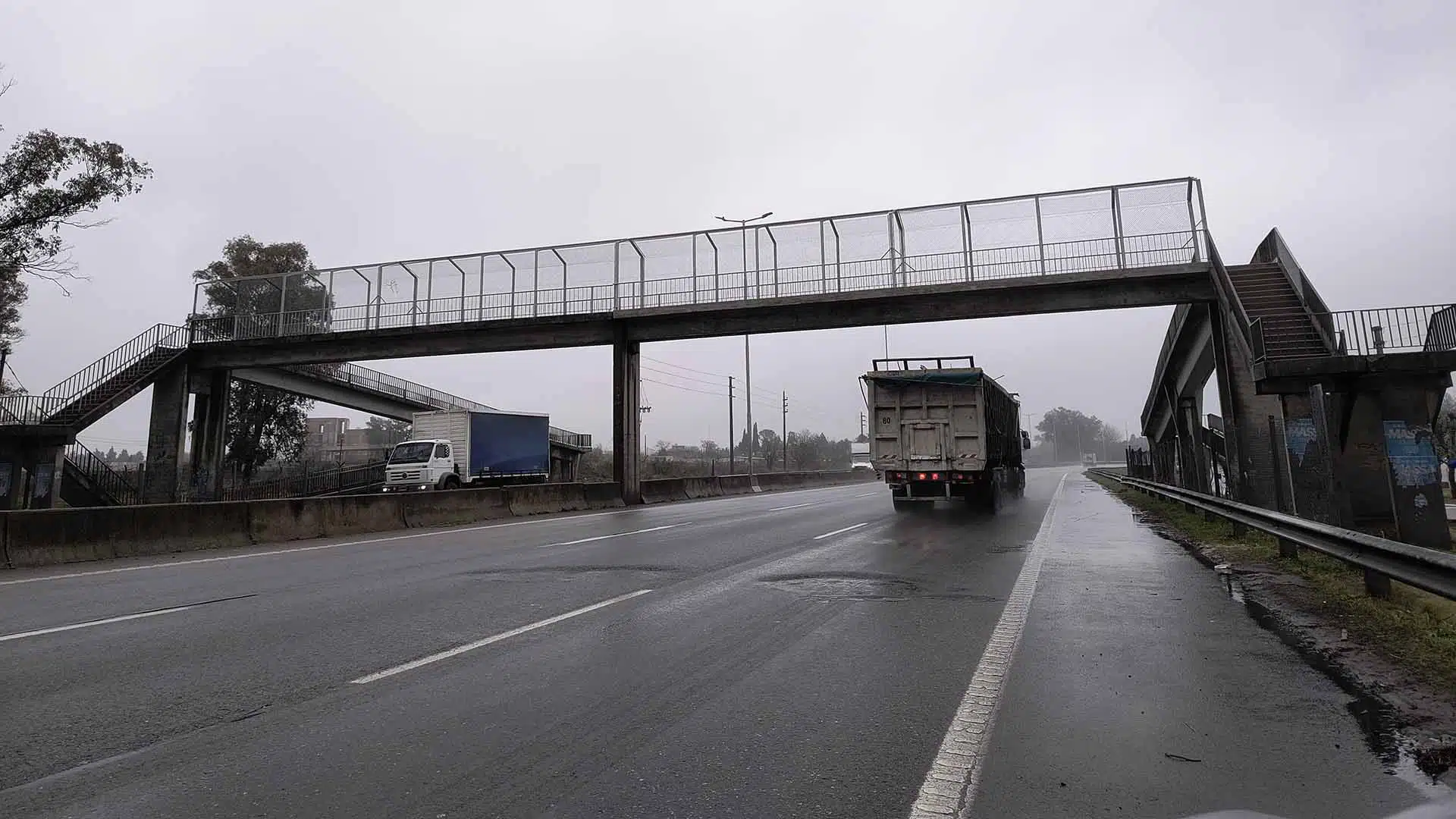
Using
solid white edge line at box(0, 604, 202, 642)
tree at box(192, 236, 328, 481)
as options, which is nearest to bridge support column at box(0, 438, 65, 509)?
tree at box(192, 236, 328, 481)

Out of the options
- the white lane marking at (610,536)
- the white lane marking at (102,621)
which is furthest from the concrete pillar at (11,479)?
the white lane marking at (102,621)

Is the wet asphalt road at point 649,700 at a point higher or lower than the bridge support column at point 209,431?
lower

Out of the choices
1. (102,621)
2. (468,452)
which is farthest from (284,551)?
(468,452)

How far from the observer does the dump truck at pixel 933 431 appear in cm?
2002

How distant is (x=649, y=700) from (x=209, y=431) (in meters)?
38.4

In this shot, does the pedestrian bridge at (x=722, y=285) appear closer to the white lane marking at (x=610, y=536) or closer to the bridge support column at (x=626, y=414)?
the bridge support column at (x=626, y=414)

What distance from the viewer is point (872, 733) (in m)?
4.14

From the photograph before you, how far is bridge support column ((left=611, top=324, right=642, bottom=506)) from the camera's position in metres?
28.5

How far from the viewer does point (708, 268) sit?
27078mm

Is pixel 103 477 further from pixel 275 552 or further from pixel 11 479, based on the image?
pixel 275 552

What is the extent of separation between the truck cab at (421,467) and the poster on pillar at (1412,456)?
2796cm

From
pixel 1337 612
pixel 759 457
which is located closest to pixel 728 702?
pixel 1337 612

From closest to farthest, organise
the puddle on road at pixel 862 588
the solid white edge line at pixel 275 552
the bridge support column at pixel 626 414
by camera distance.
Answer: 1. the puddle on road at pixel 862 588
2. the solid white edge line at pixel 275 552
3. the bridge support column at pixel 626 414

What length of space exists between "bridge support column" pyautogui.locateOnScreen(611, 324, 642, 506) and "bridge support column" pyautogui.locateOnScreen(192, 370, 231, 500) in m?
19.4
